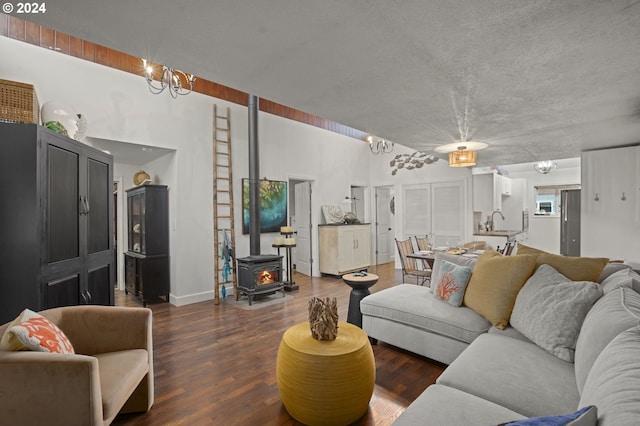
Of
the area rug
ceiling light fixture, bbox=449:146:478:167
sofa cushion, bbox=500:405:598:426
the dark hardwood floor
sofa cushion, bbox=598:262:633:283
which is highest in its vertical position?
ceiling light fixture, bbox=449:146:478:167

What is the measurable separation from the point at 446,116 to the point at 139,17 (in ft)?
8.57

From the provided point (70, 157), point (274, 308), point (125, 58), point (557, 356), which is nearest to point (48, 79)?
point (125, 58)

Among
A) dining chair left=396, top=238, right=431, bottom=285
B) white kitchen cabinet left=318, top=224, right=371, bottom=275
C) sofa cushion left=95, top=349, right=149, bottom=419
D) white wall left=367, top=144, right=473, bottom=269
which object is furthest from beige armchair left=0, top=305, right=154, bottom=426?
white wall left=367, top=144, right=473, bottom=269

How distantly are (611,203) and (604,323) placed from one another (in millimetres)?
3393

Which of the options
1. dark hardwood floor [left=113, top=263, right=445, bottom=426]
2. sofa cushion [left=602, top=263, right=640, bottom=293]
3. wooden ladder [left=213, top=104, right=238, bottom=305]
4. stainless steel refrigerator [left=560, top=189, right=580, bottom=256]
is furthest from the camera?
stainless steel refrigerator [left=560, top=189, right=580, bottom=256]

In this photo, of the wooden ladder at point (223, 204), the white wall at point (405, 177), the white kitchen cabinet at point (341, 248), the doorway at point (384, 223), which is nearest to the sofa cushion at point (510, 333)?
the wooden ladder at point (223, 204)

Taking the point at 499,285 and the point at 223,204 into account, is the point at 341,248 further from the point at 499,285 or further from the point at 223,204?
the point at 499,285

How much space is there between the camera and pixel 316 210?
265 inches

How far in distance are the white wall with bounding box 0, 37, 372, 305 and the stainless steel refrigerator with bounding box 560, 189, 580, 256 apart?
4.75 metres

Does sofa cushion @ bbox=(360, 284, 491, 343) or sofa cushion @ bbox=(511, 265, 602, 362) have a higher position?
sofa cushion @ bbox=(511, 265, 602, 362)

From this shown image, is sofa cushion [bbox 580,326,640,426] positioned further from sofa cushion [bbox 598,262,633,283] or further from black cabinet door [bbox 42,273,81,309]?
black cabinet door [bbox 42,273,81,309]

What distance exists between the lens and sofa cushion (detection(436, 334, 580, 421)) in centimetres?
144

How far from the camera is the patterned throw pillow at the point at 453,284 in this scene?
2785 millimetres

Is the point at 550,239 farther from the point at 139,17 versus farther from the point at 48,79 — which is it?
the point at 48,79
